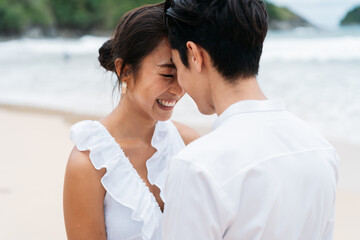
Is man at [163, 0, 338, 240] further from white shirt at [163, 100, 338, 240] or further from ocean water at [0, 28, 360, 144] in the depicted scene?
ocean water at [0, 28, 360, 144]

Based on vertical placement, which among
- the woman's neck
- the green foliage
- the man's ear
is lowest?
the green foliage

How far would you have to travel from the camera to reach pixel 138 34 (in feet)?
7.00

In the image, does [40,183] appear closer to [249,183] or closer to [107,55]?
[107,55]

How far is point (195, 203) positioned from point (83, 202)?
3.19 feet

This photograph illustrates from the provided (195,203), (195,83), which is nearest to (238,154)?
(195,203)

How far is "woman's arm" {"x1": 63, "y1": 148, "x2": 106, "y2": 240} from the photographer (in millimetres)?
2041

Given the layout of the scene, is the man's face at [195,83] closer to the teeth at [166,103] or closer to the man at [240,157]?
the man at [240,157]

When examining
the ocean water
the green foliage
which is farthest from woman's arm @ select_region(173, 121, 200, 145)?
the green foliage

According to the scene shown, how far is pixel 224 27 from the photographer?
1.35m

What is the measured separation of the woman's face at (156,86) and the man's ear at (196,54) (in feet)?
2.26

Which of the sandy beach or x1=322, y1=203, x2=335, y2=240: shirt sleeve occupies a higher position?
x1=322, y1=203, x2=335, y2=240: shirt sleeve

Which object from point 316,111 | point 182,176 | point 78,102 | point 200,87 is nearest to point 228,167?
point 182,176

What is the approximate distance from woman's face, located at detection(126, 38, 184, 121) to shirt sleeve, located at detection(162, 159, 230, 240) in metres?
0.97

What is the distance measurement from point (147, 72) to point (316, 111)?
→ 25.8 ft
